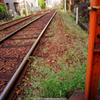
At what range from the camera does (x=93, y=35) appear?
83 cm

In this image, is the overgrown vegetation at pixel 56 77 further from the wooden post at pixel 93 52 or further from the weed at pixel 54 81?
the wooden post at pixel 93 52

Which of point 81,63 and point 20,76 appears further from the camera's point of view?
point 81,63

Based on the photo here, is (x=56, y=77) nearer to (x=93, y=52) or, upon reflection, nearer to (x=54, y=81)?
(x=54, y=81)

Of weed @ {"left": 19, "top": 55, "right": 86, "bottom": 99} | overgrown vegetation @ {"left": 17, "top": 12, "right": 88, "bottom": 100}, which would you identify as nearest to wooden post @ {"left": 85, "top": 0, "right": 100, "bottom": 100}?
overgrown vegetation @ {"left": 17, "top": 12, "right": 88, "bottom": 100}

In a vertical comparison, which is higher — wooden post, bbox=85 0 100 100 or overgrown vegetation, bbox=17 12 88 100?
wooden post, bbox=85 0 100 100

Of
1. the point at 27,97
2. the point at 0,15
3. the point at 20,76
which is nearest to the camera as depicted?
the point at 27,97

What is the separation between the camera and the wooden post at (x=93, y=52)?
80 centimetres

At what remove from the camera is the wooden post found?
0.80 meters

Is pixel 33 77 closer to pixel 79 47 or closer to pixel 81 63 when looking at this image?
pixel 81 63

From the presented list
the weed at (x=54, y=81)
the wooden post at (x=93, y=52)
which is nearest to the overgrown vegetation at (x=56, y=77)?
the weed at (x=54, y=81)

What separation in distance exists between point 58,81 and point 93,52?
1427 mm

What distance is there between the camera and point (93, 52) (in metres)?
0.92

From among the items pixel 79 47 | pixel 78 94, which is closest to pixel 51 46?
pixel 79 47

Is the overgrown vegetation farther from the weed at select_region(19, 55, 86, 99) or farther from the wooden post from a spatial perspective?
the wooden post
